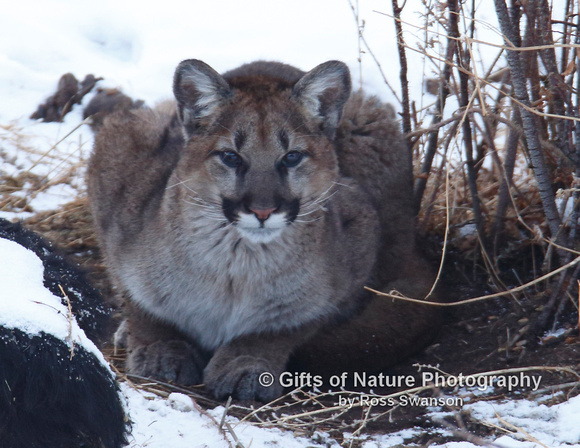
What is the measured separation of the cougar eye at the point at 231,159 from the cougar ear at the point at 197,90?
235mm

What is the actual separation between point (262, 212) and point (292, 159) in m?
0.37

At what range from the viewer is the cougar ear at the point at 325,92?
12.1 feet

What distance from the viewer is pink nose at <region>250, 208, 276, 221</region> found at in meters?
3.35

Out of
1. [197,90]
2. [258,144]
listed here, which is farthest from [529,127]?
[197,90]

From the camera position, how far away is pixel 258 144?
11.5 ft

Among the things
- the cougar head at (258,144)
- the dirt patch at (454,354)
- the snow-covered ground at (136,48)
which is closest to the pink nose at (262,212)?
the cougar head at (258,144)

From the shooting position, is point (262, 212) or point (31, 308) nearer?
point (31, 308)

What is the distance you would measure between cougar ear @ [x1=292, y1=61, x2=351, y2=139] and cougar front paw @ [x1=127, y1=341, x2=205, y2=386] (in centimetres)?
127

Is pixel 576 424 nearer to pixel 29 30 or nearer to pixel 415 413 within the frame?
pixel 415 413

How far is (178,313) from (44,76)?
3.76 meters

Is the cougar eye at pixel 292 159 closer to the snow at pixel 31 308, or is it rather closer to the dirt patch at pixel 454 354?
the dirt patch at pixel 454 354

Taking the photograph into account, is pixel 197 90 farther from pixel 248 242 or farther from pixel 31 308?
pixel 31 308

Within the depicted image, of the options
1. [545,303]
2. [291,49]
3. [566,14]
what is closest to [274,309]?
[545,303]

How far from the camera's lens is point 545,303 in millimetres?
3982
